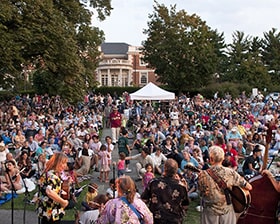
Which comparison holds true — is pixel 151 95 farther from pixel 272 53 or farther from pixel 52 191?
pixel 272 53

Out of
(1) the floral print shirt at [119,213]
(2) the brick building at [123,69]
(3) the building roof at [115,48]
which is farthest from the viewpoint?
(3) the building roof at [115,48]

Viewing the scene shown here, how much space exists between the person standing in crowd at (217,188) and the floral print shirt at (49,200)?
5.80 ft

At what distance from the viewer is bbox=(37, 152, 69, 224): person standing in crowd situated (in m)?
5.17

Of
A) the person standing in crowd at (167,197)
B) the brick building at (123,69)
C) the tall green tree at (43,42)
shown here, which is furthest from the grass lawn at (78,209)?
the brick building at (123,69)

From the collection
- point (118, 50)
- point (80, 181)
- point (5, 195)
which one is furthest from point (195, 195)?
point (118, 50)

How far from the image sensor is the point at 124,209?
421 cm

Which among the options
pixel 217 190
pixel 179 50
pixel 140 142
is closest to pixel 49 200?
pixel 217 190

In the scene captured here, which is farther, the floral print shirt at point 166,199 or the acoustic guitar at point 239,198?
the acoustic guitar at point 239,198

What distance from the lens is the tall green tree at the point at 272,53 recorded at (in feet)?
185

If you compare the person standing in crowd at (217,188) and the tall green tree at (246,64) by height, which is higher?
the tall green tree at (246,64)

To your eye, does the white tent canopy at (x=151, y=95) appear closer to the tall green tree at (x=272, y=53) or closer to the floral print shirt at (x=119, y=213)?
the floral print shirt at (x=119, y=213)

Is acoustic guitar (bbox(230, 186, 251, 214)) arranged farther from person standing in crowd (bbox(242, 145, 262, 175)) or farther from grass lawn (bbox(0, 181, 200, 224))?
person standing in crowd (bbox(242, 145, 262, 175))

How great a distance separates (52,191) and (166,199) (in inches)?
53.8

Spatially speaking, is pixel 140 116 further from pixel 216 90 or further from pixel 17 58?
pixel 216 90
